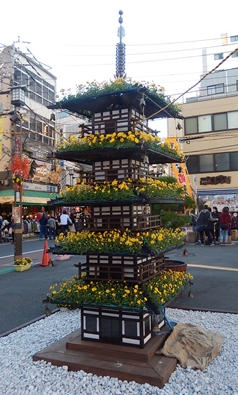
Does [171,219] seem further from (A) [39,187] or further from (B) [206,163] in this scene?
(A) [39,187]

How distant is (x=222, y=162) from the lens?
2642 cm

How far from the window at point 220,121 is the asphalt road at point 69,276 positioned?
42.0 feet

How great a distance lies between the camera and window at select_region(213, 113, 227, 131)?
2614 cm

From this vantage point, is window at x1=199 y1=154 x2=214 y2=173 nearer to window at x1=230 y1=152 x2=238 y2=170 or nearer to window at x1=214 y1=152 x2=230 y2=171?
→ window at x1=214 y1=152 x2=230 y2=171

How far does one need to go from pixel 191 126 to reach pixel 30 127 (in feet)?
45.9

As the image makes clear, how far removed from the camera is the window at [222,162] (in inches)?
1034

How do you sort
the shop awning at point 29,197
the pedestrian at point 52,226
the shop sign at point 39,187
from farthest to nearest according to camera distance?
the shop sign at point 39,187 → the shop awning at point 29,197 → the pedestrian at point 52,226

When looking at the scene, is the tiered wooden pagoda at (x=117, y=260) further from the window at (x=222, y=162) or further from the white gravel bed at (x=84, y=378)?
the window at (x=222, y=162)

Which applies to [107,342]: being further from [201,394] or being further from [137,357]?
[201,394]

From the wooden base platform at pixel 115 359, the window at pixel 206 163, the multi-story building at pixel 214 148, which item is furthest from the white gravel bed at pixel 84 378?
the window at pixel 206 163

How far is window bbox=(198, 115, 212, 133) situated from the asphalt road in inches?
510

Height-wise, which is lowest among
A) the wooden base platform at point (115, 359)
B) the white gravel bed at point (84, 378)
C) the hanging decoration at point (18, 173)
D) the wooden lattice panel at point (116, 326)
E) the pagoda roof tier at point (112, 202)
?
the white gravel bed at point (84, 378)

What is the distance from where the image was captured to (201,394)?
4.11 meters

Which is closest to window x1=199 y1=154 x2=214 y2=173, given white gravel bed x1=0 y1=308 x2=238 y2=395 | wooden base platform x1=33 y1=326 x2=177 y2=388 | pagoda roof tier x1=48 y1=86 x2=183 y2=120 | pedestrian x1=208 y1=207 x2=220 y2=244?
pedestrian x1=208 y1=207 x2=220 y2=244
